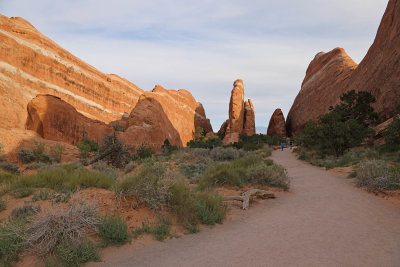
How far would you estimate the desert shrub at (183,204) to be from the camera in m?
4.96

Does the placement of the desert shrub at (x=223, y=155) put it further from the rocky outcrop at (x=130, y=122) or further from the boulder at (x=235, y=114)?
the boulder at (x=235, y=114)

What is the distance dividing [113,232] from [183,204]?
5.27ft

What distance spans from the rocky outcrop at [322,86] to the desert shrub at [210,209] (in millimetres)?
33617

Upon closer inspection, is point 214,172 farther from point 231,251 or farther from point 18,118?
point 18,118

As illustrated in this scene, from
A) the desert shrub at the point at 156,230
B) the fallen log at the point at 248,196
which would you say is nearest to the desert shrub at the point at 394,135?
the fallen log at the point at 248,196

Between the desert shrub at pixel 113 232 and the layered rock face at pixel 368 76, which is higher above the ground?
the layered rock face at pixel 368 76

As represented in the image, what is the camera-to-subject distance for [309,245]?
3.94 m

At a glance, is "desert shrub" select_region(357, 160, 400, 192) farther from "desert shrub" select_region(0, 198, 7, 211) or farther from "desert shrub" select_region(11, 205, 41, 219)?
"desert shrub" select_region(0, 198, 7, 211)

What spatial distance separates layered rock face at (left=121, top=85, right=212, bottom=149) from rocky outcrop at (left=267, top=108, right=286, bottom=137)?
15.6 m

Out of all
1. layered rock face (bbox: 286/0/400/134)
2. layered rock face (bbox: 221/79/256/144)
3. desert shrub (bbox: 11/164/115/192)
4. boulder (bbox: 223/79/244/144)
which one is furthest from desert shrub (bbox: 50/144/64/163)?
boulder (bbox: 223/79/244/144)

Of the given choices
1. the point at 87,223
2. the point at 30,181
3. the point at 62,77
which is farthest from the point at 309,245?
the point at 62,77

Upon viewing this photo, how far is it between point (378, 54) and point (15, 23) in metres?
39.4

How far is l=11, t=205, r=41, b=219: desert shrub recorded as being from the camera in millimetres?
4454

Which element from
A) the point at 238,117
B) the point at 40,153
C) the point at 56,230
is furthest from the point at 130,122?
the point at 56,230
